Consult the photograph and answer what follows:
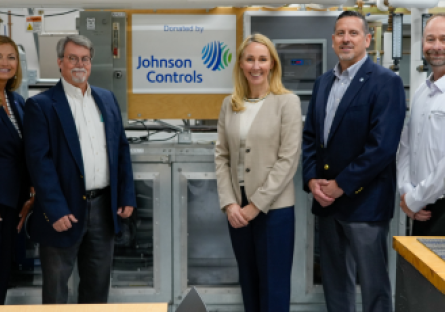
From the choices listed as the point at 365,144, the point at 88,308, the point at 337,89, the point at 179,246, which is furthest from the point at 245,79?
the point at 88,308

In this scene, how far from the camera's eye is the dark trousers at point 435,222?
6.49ft

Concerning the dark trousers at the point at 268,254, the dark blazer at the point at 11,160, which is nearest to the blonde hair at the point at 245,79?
the dark trousers at the point at 268,254

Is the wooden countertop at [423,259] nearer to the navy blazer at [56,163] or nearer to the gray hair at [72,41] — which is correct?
the navy blazer at [56,163]

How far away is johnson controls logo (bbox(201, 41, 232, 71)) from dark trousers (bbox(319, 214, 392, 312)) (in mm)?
1101

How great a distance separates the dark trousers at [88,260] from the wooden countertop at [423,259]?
136cm

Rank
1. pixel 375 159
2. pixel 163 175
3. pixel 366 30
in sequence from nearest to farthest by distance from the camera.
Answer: pixel 375 159 < pixel 366 30 < pixel 163 175

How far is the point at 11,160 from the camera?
2232 mm

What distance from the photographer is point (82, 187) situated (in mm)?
2184

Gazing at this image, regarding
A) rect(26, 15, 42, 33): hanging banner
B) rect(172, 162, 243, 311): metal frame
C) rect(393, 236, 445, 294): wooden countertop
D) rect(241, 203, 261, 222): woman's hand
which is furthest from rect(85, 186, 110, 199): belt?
rect(26, 15, 42, 33): hanging banner

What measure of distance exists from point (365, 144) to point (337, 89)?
0.29 metres

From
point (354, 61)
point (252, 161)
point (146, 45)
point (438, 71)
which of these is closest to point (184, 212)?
point (252, 161)

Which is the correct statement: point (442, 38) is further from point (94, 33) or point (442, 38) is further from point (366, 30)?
point (94, 33)

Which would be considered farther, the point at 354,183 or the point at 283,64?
the point at 283,64

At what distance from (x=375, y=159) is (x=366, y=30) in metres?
0.60
